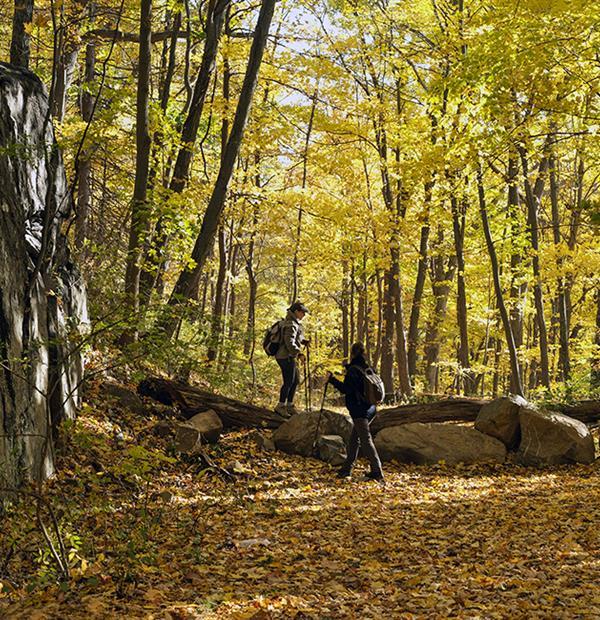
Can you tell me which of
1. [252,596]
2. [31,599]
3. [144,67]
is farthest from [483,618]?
[144,67]

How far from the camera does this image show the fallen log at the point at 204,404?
32.6ft

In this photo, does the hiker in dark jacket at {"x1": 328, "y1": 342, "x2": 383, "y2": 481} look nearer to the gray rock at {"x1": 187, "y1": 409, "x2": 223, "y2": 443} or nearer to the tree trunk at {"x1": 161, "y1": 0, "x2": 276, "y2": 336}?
the gray rock at {"x1": 187, "y1": 409, "x2": 223, "y2": 443}

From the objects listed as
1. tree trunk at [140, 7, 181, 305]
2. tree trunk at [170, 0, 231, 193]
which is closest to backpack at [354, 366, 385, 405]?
tree trunk at [140, 7, 181, 305]

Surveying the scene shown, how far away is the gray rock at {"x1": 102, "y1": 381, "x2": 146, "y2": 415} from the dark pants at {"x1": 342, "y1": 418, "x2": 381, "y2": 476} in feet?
10.2

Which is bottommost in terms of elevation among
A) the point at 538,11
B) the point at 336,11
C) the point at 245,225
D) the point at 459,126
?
the point at 245,225

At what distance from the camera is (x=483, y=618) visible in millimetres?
4234

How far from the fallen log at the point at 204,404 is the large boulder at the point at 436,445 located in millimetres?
1866

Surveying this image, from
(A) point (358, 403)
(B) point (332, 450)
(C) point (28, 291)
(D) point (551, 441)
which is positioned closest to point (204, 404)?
(B) point (332, 450)

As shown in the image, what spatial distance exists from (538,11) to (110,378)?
29.6 ft

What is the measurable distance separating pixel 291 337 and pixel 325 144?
7293 mm

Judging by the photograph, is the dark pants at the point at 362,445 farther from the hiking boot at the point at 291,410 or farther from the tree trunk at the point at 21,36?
the tree trunk at the point at 21,36

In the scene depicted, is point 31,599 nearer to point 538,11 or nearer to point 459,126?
point 538,11

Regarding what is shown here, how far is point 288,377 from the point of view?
35.7 feet

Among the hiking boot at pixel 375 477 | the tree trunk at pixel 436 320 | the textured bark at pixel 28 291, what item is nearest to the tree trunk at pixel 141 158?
the textured bark at pixel 28 291
